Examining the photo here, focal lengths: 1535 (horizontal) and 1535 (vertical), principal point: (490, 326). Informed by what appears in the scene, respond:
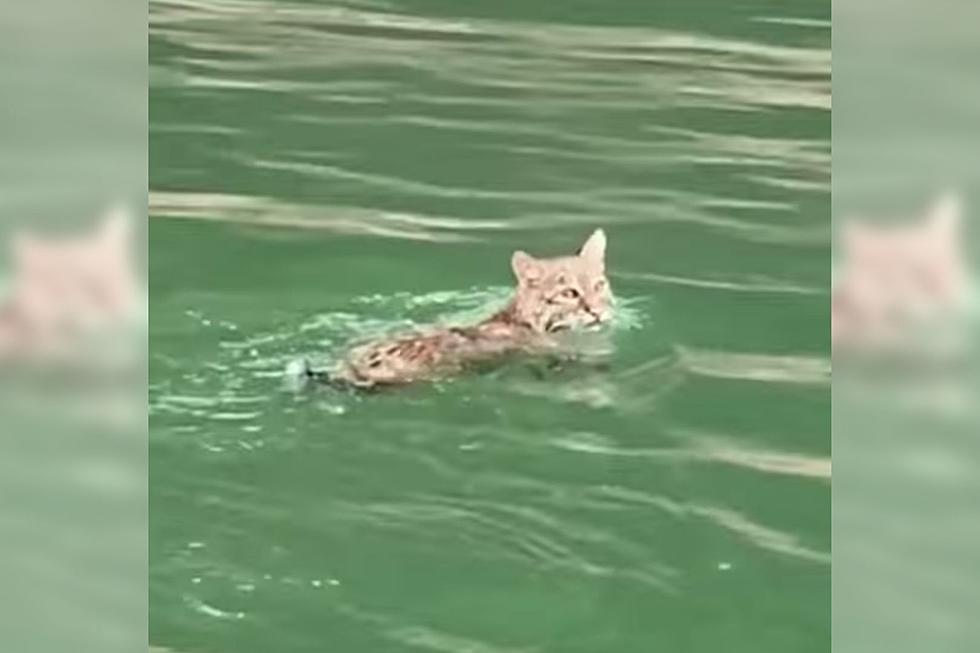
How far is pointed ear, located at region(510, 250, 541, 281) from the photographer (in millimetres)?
1510

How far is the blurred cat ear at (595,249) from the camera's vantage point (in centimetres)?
150

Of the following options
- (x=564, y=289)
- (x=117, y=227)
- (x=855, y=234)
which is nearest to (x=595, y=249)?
(x=564, y=289)

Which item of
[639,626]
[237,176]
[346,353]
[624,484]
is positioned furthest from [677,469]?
[237,176]

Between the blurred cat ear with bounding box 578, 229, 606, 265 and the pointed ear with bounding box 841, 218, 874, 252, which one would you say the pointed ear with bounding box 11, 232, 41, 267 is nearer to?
the blurred cat ear with bounding box 578, 229, 606, 265

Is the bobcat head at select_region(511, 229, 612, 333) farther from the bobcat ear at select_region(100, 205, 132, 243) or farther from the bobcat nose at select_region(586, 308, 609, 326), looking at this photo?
the bobcat ear at select_region(100, 205, 132, 243)

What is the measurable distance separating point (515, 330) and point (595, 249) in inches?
4.4

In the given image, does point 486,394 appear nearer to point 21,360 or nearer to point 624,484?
point 624,484

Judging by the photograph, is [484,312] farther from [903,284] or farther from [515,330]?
[903,284]

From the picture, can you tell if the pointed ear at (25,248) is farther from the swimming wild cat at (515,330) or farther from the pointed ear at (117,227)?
the swimming wild cat at (515,330)

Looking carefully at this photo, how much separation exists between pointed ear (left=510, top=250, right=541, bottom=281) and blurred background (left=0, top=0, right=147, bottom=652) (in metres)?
0.37

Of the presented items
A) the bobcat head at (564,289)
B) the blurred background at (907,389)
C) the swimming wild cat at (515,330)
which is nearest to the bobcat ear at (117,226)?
the swimming wild cat at (515,330)

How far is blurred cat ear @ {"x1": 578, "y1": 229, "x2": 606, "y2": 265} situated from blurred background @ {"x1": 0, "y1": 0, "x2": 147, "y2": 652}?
44cm

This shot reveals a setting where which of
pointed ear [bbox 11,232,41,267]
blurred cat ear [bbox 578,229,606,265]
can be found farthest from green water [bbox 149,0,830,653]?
pointed ear [bbox 11,232,41,267]

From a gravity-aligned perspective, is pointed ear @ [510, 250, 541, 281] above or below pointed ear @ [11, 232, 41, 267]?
below
